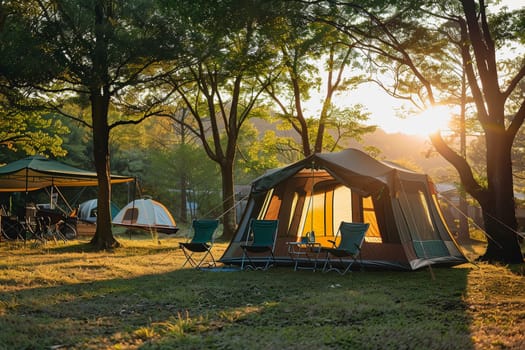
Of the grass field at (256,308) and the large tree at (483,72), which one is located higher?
the large tree at (483,72)

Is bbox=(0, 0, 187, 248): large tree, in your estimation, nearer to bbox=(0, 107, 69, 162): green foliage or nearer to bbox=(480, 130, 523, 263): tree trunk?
bbox=(0, 107, 69, 162): green foliage

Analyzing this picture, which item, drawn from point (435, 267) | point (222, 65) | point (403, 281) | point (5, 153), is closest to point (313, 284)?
point (403, 281)

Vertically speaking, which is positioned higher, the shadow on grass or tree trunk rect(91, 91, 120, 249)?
tree trunk rect(91, 91, 120, 249)

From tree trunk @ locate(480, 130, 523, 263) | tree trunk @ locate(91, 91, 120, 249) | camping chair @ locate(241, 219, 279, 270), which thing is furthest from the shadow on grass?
tree trunk @ locate(91, 91, 120, 249)

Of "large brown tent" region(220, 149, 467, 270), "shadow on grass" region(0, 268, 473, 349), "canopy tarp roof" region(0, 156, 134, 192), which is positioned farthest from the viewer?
"canopy tarp roof" region(0, 156, 134, 192)

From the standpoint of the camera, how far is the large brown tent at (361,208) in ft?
28.9

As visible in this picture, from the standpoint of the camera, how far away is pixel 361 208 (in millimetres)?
10102

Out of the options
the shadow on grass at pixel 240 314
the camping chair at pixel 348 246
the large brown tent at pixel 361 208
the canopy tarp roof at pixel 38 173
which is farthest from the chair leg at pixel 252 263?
the canopy tarp roof at pixel 38 173

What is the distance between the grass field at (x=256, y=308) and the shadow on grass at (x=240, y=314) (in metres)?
0.01

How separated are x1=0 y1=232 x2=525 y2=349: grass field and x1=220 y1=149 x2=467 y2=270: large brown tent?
1.57 ft

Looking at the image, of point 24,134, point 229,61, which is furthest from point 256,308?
point 24,134

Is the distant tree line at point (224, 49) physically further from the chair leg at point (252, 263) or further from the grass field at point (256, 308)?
the chair leg at point (252, 263)

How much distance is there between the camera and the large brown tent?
8.80 meters

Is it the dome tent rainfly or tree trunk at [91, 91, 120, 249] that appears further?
the dome tent rainfly
